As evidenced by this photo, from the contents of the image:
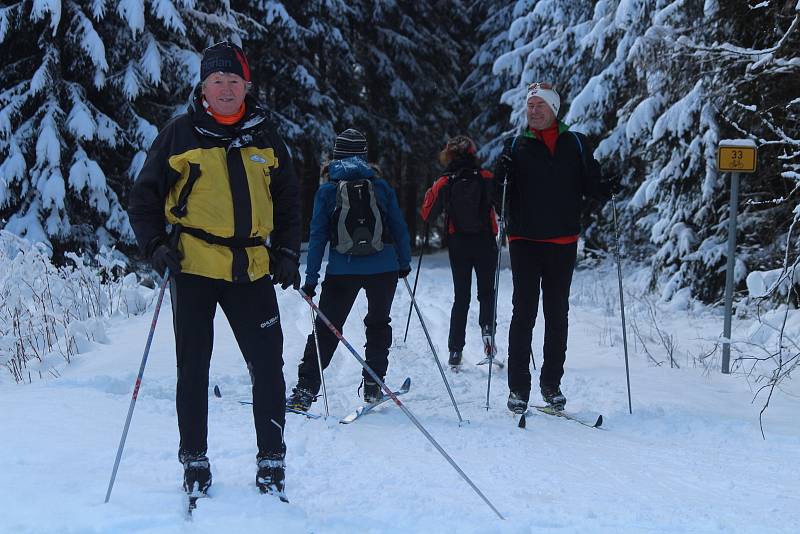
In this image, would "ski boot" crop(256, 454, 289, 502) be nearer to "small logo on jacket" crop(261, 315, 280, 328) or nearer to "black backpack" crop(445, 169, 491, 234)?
"small logo on jacket" crop(261, 315, 280, 328)

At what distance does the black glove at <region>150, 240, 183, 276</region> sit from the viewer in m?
3.20

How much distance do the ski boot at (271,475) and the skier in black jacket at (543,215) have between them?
2182mm

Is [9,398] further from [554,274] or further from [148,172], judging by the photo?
[554,274]

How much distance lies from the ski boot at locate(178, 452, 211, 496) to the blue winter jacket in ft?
→ 6.61

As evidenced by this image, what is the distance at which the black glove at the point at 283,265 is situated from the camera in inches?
141

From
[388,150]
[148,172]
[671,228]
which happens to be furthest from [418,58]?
[148,172]

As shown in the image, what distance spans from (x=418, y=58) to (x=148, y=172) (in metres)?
20.0

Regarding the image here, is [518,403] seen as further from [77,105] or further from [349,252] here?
[77,105]

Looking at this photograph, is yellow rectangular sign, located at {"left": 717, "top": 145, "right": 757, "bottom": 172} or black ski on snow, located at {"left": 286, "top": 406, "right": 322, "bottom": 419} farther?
yellow rectangular sign, located at {"left": 717, "top": 145, "right": 757, "bottom": 172}

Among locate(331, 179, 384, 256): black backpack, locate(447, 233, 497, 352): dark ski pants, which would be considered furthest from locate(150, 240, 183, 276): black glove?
locate(447, 233, 497, 352): dark ski pants

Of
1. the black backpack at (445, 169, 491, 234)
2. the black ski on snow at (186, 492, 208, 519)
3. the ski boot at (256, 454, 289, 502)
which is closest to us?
the black ski on snow at (186, 492, 208, 519)

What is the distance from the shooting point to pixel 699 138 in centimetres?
980

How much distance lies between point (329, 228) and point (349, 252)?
0.23m

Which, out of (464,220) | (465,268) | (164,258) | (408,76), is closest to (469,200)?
(464,220)
